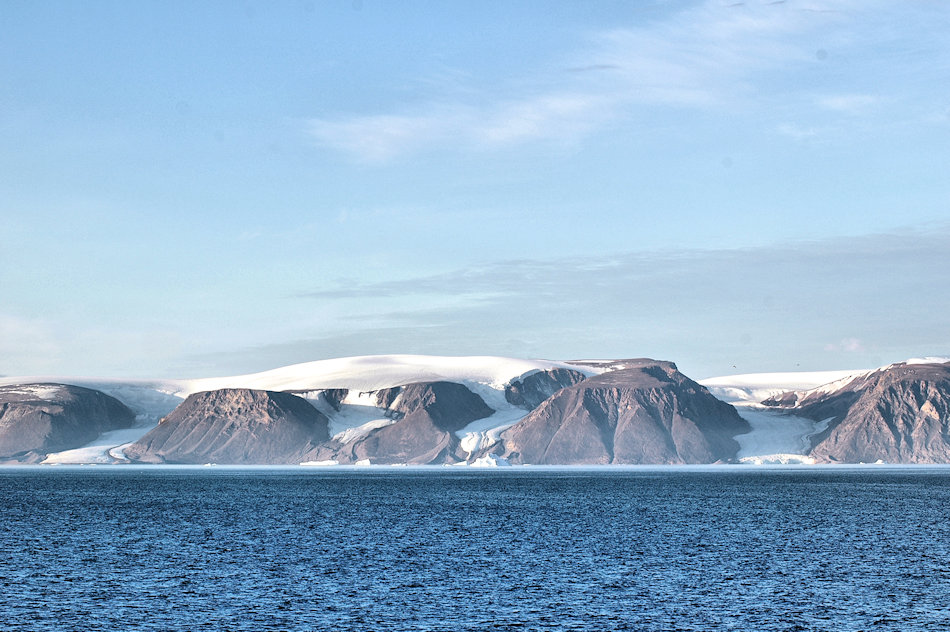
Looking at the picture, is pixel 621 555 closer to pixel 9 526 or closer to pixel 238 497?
pixel 9 526

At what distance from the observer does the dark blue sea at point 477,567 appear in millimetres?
44031

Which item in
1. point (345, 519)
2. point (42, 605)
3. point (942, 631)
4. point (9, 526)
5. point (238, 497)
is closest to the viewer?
point (942, 631)

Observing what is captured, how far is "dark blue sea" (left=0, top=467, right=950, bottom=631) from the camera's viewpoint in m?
44.0

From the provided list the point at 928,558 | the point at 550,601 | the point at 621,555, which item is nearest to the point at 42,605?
the point at 550,601

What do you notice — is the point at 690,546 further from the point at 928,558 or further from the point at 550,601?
the point at 550,601

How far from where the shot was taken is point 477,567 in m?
59.9

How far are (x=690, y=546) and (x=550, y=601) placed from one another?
2522 cm

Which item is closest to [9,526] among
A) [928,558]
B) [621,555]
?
[621,555]

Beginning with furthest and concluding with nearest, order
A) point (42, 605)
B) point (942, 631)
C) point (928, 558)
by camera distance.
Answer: point (928, 558) < point (42, 605) < point (942, 631)

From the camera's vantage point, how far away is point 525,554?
66250 millimetres

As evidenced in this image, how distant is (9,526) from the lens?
87375 mm

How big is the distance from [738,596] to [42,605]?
3061cm

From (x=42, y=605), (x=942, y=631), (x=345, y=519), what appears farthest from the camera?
(x=345, y=519)

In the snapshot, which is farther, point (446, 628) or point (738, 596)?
point (738, 596)
